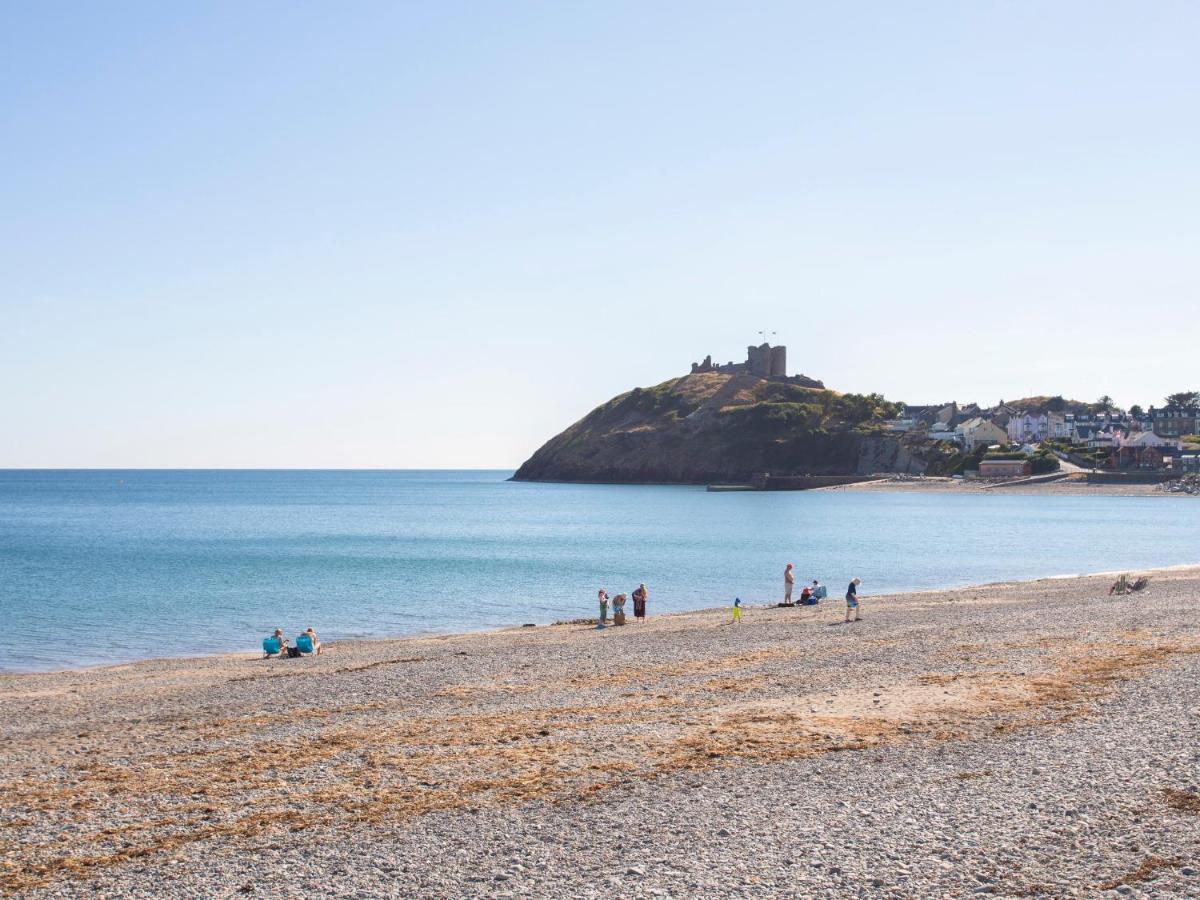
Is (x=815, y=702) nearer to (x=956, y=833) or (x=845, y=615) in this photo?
(x=956, y=833)

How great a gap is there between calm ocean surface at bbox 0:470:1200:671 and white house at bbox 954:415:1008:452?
4766 centimetres

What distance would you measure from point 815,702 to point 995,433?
570 ft

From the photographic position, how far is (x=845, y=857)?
973cm

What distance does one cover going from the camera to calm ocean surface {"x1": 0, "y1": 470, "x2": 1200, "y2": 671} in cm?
3956

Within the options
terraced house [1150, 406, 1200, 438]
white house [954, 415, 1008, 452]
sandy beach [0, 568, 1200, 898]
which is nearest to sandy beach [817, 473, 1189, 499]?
white house [954, 415, 1008, 452]

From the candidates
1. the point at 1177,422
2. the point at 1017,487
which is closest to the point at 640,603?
the point at 1017,487

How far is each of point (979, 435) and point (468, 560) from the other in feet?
442

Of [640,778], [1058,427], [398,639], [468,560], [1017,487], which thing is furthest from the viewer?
[1058,427]

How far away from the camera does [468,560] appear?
64.5 meters

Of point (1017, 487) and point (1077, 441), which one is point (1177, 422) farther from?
point (1017, 487)

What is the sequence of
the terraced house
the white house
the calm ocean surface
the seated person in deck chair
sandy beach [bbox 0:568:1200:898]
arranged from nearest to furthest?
sandy beach [bbox 0:568:1200:898] → the seated person in deck chair → the calm ocean surface → the white house → the terraced house

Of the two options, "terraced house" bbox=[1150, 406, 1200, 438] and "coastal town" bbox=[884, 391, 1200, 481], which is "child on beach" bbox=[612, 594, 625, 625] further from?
"terraced house" bbox=[1150, 406, 1200, 438]

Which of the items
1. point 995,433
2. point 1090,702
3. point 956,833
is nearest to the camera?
point 956,833

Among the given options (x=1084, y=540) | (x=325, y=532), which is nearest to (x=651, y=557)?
(x=1084, y=540)
